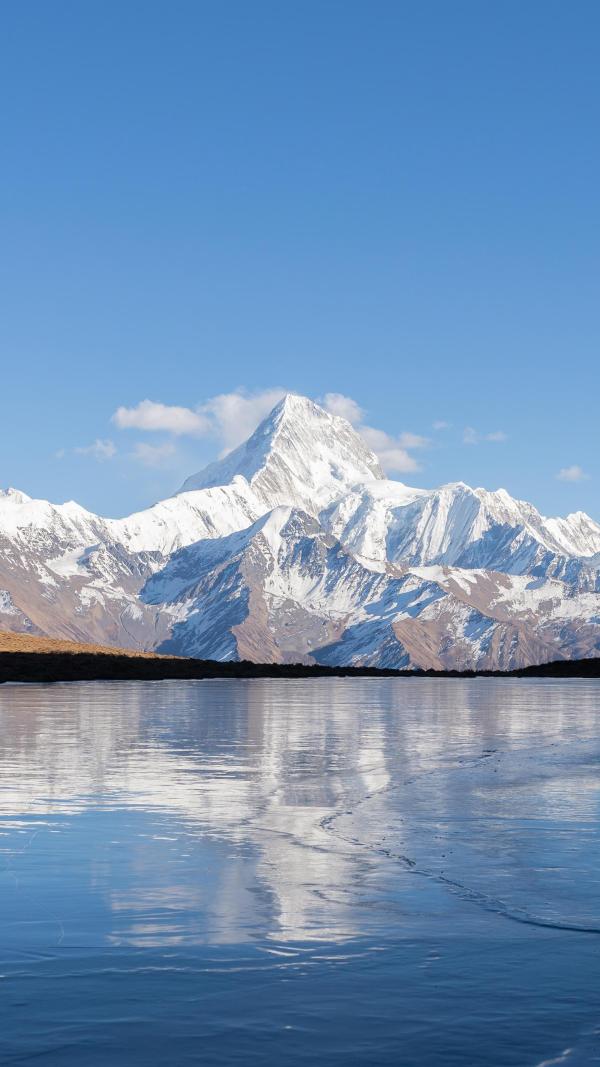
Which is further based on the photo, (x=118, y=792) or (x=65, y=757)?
(x=65, y=757)

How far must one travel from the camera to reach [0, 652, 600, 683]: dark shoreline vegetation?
104 m

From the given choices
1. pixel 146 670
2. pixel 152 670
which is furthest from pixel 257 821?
pixel 152 670

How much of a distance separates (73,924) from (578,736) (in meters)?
30.2

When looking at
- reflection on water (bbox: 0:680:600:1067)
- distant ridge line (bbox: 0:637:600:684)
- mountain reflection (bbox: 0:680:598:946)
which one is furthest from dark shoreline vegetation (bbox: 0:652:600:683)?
reflection on water (bbox: 0:680:600:1067)

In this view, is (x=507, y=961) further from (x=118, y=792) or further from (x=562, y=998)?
(x=118, y=792)

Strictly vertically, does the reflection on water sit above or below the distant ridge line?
below

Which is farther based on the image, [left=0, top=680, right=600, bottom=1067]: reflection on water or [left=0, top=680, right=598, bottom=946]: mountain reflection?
[left=0, top=680, right=598, bottom=946]: mountain reflection

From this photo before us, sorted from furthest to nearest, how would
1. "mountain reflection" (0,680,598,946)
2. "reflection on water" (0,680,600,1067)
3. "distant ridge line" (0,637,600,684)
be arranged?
"distant ridge line" (0,637,600,684) → "mountain reflection" (0,680,598,946) → "reflection on water" (0,680,600,1067)

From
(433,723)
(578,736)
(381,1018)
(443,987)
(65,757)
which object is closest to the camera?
(381,1018)

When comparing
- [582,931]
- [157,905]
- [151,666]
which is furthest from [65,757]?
[151,666]

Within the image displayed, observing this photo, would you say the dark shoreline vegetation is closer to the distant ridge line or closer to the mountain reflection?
the distant ridge line

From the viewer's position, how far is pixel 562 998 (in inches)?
436

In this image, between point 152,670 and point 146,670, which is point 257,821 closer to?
point 146,670

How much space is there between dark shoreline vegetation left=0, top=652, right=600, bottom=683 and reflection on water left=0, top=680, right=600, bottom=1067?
7161cm
